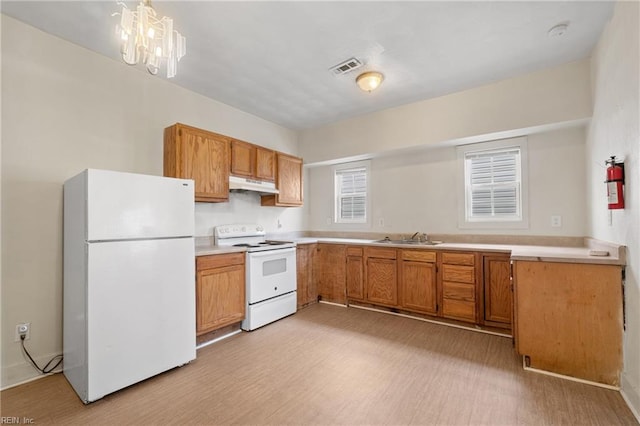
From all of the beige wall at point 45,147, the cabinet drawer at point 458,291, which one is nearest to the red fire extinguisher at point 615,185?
the cabinet drawer at point 458,291

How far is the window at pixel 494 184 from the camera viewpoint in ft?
11.1

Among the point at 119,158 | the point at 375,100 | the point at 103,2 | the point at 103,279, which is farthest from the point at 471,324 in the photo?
the point at 103,2

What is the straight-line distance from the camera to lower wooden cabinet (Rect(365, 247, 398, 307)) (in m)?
3.64

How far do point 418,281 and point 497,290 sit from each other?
802 millimetres

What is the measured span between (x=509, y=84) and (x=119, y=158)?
4.12m

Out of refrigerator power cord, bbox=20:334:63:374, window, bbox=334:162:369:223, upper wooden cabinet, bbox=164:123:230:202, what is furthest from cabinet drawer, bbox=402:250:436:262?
refrigerator power cord, bbox=20:334:63:374

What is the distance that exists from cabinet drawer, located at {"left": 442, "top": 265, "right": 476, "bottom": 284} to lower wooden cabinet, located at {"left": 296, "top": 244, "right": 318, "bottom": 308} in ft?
5.82

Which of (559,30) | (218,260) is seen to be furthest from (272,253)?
(559,30)

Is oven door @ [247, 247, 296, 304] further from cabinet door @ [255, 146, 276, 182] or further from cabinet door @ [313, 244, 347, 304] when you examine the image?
cabinet door @ [255, 146, 276, 182]

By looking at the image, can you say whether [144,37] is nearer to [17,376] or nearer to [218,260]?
[218,260]

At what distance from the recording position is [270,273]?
11.3 ft

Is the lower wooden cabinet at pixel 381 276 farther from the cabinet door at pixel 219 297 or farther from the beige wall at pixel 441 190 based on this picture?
the cabinet door at pixel 219 297

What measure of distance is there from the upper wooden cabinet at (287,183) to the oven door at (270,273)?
824 mm

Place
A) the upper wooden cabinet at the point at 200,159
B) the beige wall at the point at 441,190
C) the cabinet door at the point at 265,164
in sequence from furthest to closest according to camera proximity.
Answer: the cabinet door at the point at 265,164 → the beige wall at the point at 441,190 → the upper wooden cabinet at the point at 200,159
